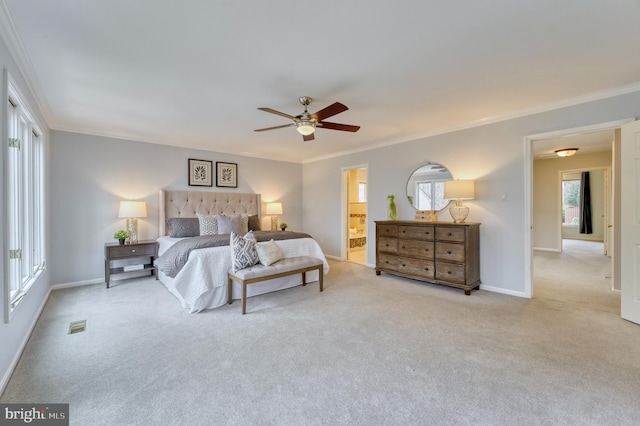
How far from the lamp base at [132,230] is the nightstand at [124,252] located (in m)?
0.20

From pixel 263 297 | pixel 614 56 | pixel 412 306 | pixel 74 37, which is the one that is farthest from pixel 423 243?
pixel 74 37

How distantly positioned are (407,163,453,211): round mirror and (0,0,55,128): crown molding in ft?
15.4

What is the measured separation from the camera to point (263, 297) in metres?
3.71

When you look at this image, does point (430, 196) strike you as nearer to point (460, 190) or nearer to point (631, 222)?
point (460, 190)

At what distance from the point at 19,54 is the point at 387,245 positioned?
183 inches

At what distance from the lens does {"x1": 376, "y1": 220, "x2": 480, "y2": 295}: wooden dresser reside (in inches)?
149

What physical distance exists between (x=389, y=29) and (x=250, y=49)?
1.05 m

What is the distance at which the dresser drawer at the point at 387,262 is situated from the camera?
4.55 metres

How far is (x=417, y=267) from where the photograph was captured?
4246 millimetres

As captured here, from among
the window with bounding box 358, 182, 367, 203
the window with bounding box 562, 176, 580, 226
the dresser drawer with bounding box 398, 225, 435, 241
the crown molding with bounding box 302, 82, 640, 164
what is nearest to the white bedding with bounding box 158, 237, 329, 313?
the dresser drawer with bounding box 398, 225, 435, 241

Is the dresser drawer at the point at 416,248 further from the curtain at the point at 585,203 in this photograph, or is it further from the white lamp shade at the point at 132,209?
the curtain at the point at 585,203

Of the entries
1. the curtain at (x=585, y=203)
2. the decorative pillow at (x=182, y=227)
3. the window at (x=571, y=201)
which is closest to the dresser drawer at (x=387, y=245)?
the decorative pillow at (x=182, y=227)

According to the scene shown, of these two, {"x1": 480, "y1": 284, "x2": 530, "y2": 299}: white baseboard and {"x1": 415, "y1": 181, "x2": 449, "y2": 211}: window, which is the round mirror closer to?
{"x1": 415, "y1": 181, "x2": 449, "y2": 211}: window

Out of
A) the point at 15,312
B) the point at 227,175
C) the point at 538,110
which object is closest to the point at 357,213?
the point at 227,175
